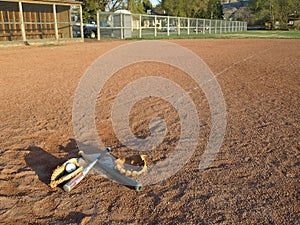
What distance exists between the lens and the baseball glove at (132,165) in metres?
3.08

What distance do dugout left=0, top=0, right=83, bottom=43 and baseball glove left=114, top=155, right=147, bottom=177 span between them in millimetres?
16935

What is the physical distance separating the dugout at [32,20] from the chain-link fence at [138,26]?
297 cm

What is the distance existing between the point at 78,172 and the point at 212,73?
6.74 meters

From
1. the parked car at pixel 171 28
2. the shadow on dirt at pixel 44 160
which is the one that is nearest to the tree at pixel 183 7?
the parked car at pixel 171 28

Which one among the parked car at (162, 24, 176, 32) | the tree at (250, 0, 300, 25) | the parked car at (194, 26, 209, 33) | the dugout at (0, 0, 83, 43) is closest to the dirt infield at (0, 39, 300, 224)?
the dugout at (0, 0, 83, 43)

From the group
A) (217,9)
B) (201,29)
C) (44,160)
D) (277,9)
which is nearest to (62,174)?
(44,160)

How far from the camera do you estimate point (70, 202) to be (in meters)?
2.64

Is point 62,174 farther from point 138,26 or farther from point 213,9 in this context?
point 213,9

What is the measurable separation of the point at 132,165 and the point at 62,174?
79cm

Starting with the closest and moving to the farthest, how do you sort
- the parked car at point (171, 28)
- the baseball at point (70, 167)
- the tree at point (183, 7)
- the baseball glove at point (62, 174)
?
the baseball glove at point (62, 174), the baseball at point (70, 167), the parked car at point (171, 28), the tree at point (183, 7)

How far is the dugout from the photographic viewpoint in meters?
18.4

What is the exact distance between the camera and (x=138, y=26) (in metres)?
28.4

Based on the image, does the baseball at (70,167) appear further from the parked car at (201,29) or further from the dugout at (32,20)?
the parked car at (201,29)

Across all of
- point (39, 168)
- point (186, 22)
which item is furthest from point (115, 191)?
point (186, 22)
